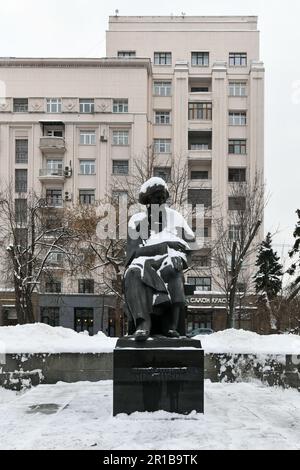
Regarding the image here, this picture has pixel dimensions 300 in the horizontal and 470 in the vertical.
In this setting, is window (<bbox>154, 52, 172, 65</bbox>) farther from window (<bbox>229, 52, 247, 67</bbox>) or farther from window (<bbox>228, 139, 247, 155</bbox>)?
window (<bbox>228, 139, 247, 155</bbox>)

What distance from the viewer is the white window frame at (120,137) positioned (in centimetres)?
4634

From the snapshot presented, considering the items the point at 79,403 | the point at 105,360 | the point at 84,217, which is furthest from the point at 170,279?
the point at 84,217

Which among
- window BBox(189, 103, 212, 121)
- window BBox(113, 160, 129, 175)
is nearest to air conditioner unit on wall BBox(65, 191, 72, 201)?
window BBox(113, 160, 129, 175)

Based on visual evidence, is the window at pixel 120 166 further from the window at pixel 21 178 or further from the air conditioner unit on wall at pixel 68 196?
the window at pixel 21 178

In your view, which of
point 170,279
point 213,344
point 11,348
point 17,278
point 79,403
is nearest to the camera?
point 170,279

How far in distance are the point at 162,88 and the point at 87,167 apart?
955cm

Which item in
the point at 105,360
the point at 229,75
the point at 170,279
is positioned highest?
the point at 229,75

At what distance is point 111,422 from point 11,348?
14.7 feet

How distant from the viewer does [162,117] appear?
1908 inches

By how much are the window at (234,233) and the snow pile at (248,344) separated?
52.3 ft

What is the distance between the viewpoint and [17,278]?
87.3ft

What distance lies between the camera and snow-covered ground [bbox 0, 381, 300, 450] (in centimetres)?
519

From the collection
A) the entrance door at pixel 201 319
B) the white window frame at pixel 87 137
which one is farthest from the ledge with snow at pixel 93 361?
the white window frame at pixel 87 137
